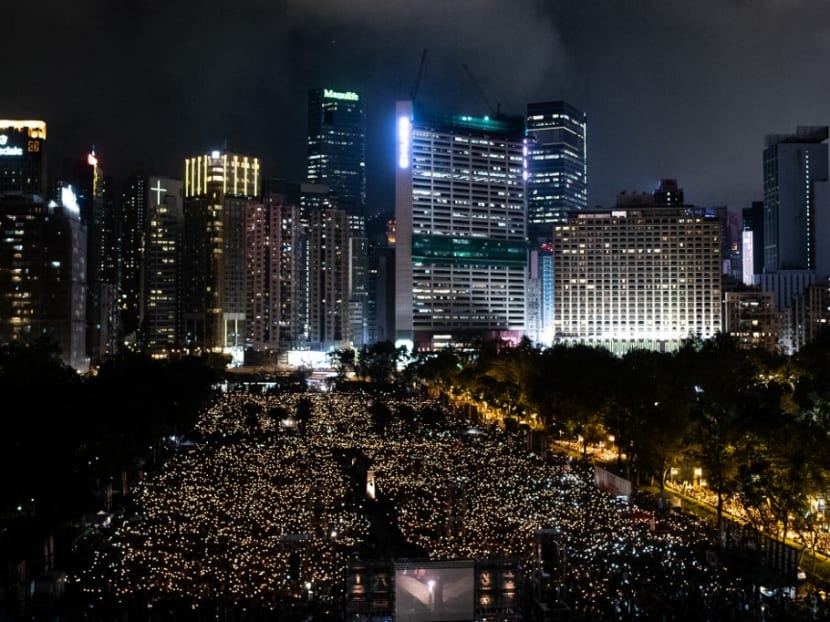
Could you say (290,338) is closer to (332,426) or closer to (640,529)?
(332,426)

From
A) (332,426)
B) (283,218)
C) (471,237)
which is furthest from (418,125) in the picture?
(332,426)

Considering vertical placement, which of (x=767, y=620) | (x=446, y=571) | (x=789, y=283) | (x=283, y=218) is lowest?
(x=767, y=620)

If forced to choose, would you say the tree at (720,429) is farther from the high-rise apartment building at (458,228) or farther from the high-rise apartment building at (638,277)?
the high-rise apartment building at (638,277)

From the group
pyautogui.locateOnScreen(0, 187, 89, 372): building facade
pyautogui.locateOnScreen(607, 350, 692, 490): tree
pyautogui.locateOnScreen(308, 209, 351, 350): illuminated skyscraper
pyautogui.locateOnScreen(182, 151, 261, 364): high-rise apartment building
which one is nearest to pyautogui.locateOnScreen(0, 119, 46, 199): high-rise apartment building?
→ pyautogui.locateOnScreen(0, 187, 89, 372): building facade

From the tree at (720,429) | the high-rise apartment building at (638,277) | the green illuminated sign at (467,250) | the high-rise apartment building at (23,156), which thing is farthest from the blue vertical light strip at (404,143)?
the tree at (720,429)

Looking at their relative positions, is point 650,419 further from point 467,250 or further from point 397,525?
point 467,250

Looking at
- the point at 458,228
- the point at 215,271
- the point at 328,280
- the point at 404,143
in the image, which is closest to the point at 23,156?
the point at 215,271
